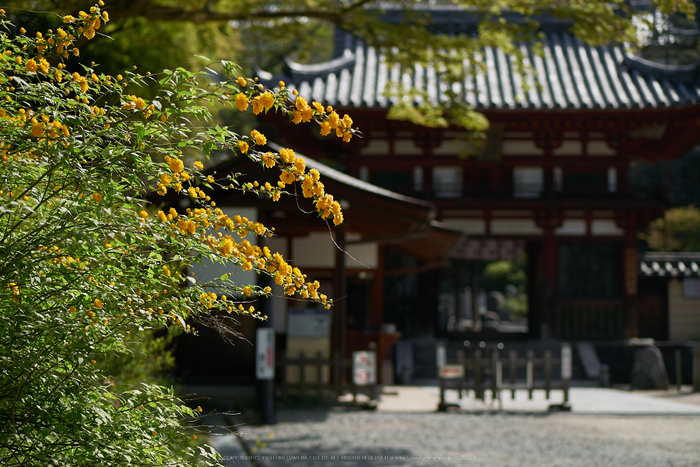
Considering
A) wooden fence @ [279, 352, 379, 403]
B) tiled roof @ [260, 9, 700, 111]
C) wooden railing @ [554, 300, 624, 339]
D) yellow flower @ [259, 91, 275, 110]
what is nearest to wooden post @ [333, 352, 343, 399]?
wooden fence @ [279, 352, 379, 403]

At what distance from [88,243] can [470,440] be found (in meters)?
7.60

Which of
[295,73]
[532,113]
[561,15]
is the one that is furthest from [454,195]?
[561,15]

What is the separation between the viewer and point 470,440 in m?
9.30

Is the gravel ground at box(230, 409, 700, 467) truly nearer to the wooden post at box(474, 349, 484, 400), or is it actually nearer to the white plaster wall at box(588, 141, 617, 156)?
the wooden post at box(474, 349, 484, 400)

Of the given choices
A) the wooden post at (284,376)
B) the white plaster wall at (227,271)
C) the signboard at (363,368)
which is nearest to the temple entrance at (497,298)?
the signboard at (363,368)

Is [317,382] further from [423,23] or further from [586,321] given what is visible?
[586,321]

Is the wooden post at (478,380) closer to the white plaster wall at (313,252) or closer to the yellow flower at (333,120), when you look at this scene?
the white plaster wall at (313,252)

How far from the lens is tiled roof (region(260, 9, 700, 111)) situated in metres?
17.6

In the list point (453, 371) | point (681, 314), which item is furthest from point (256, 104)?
point (681, 314)

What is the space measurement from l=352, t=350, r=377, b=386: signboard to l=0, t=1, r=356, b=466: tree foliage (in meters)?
8.55

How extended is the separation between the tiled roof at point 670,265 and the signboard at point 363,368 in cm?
1046

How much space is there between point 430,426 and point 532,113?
952cm

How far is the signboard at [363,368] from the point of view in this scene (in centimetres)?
1163

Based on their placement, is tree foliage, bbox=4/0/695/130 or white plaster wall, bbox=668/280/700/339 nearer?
tree foliage, bbox=4/0/695/130
